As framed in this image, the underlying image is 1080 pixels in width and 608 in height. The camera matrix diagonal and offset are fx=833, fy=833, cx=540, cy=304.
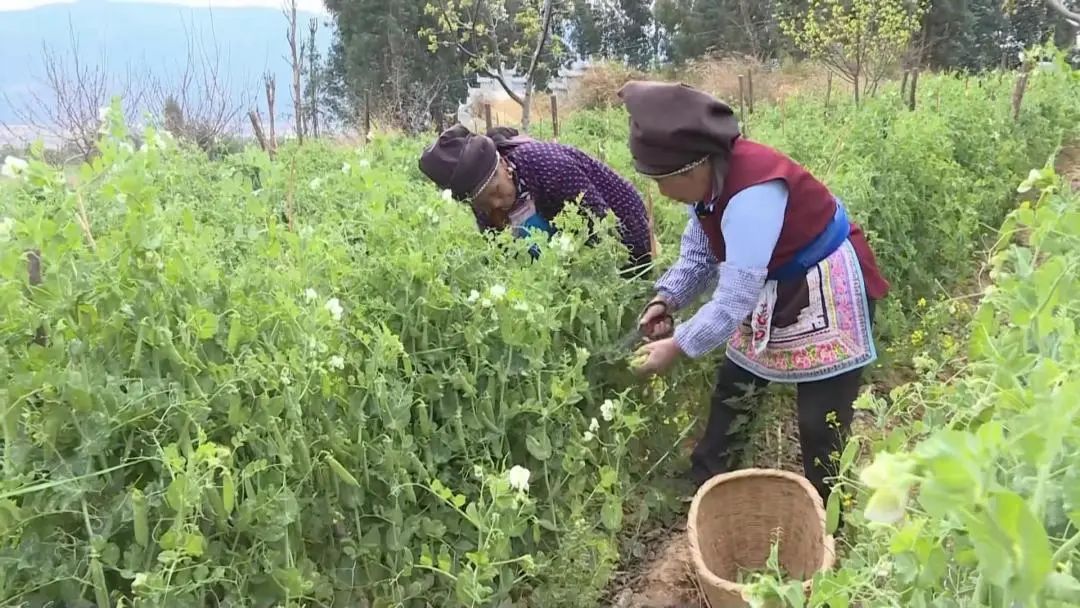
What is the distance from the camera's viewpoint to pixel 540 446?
198cm

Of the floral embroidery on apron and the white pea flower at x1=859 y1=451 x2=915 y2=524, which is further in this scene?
the floral embroidery on apron

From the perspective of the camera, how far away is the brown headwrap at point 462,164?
2438 mm

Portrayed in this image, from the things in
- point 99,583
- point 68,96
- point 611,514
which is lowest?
point 68,96

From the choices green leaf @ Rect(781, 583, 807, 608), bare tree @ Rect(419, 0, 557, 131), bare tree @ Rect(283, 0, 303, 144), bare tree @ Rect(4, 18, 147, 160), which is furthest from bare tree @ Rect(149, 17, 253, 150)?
green leaf @ Rect(781, 583, 807, 608)

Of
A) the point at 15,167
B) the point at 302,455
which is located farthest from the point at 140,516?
the point at 15,167

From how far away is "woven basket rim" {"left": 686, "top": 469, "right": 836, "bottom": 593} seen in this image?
1.89 metres

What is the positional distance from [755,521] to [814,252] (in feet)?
2.65

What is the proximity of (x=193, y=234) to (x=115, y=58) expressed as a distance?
14242 mm

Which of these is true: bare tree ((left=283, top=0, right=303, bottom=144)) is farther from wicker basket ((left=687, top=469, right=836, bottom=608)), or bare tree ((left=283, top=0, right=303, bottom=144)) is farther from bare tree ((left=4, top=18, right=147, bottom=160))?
wicker basket ((left=687, top=469, right=836, bottom=608))

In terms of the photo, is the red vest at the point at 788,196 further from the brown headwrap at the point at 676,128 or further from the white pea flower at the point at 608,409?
the white pea flower at the point at 608,409

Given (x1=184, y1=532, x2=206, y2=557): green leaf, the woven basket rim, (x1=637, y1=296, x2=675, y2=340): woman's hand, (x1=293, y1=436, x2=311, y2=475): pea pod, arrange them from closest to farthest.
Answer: (x1=184, y1=532, x2=206, y2=557): green leaf, (x1=293, y1=436, x2=311, y2=475): pea pod, the woven basket rim, (x1=637, y1=296, x2=675, y2=340): woman's hand

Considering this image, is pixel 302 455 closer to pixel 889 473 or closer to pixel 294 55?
pixel 889 473

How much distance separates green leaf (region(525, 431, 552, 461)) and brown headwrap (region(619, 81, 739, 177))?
2.29 feet

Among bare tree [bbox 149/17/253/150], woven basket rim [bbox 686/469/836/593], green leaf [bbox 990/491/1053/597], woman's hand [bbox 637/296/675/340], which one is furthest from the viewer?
bare tree [bbox 149/17/253/150]
